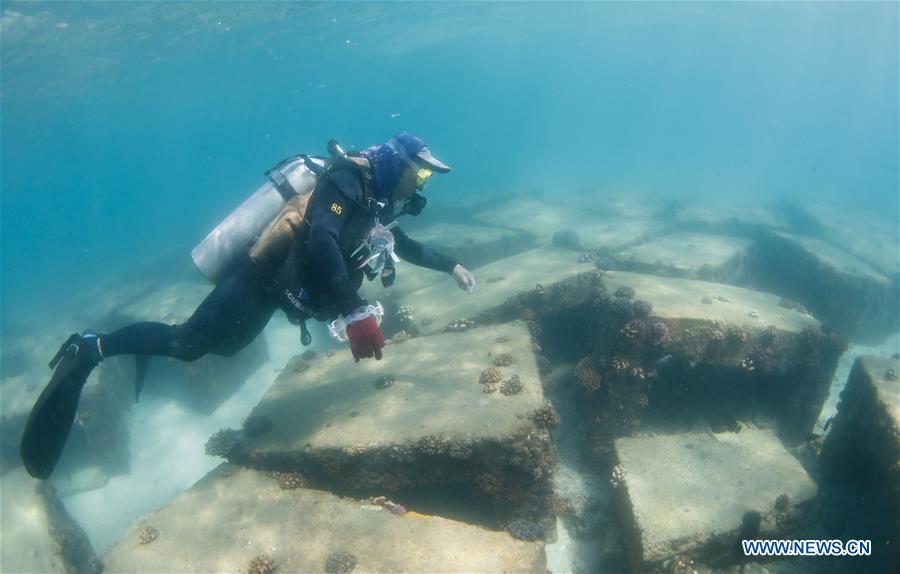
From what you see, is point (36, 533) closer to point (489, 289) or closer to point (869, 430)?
point (489, 289)

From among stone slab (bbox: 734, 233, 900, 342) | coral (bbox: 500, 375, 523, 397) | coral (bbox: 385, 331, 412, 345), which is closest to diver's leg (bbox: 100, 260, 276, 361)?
coral (bbox: 500, 375, 523, 397)

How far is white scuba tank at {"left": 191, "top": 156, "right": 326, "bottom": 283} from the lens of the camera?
18.7 ft

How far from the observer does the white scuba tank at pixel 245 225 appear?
569 centimetres

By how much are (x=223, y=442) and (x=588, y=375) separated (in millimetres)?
6505

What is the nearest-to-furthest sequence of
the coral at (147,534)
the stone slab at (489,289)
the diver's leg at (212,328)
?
the diver's leg at (212,328) < the coral at (147,534) < the stone slab at (489,289)

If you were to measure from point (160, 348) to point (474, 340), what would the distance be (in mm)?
5198

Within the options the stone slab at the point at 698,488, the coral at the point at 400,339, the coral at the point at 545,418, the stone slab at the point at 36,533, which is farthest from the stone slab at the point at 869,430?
the stone slab at the point at 36,533

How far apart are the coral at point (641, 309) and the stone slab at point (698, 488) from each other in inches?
87.5

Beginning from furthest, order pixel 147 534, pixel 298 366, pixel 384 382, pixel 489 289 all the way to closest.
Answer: pixel 489 289, pixel 298 366, pixel 384 382, pixel 147 534

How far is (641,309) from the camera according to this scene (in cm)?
829

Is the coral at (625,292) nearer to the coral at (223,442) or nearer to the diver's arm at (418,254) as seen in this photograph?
the diver's arm at (418,254)

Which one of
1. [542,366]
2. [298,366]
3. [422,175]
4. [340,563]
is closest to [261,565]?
[340,563]

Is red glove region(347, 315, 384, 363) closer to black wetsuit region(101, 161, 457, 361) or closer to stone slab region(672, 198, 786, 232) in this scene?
black wetsuit region(101, 161, 457, 361)

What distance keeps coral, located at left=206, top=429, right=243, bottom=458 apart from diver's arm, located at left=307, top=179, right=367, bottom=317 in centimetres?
389
